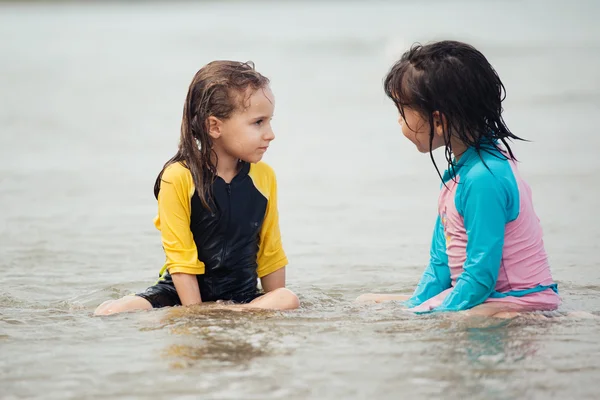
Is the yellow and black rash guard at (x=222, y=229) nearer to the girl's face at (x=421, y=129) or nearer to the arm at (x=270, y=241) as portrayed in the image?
the arm at (x=270, y=241)

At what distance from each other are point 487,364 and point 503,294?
0.67 m

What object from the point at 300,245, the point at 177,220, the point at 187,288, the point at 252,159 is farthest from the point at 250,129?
the point at 300,245

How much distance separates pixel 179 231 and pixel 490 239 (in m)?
1.41

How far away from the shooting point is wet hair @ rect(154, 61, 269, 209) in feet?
14.3

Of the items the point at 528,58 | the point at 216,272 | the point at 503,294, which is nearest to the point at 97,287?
the point at 216,272

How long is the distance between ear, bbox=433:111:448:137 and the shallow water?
81cm

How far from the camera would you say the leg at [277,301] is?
4.32 meters

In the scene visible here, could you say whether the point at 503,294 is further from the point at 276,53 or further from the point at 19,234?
the point at 276,53

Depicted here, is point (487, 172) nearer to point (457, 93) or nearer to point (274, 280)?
point (457, 93)

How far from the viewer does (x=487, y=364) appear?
11.2 feet

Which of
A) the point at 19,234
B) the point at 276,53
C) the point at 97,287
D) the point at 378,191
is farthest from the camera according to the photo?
the point at 276,53

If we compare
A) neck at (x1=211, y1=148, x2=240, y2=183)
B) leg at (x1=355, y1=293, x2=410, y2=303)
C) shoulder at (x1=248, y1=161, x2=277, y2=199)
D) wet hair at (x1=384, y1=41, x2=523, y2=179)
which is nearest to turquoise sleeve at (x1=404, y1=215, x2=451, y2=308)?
leg at (x1=355, y1=293, x2=410, y2=303)

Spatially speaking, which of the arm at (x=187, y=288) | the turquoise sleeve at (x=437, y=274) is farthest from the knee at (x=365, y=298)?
the arm at (x=187, y=288)

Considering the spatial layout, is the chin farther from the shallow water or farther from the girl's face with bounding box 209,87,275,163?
the shallow water
